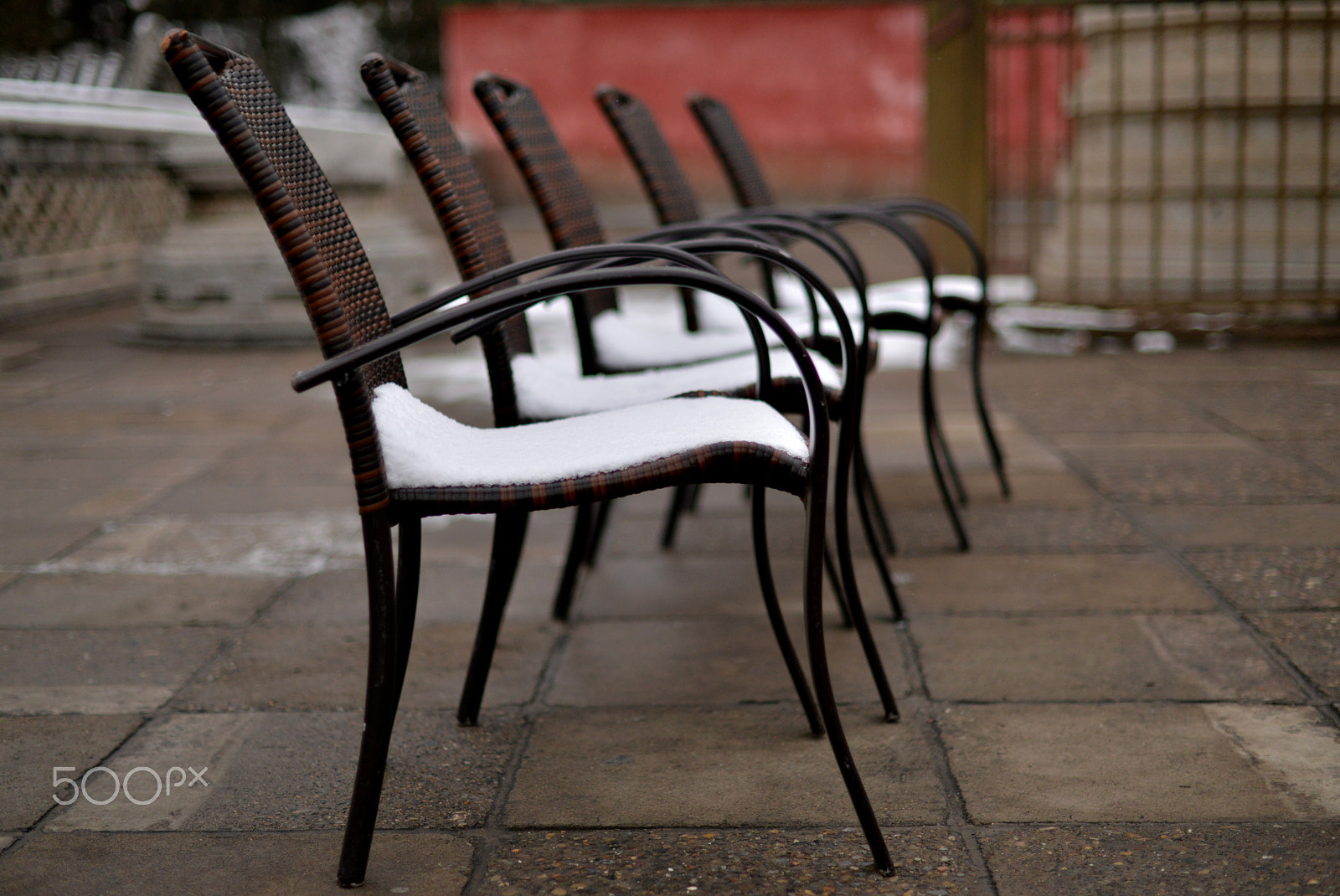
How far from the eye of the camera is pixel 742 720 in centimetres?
196

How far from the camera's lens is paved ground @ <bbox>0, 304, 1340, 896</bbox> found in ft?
5.13

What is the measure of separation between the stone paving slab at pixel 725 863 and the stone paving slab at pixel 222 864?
3.3 inches

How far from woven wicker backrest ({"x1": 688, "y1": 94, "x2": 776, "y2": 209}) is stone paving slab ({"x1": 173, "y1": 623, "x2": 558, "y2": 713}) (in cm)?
143

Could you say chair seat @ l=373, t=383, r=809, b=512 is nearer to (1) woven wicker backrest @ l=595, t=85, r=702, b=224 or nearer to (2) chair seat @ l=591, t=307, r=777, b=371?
(2) chair seat @ l=591, t=307, r=777, b=371

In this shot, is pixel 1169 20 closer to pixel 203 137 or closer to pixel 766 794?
pixel 203 137

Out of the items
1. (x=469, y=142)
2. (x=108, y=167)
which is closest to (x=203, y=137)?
(x=108, y=167)

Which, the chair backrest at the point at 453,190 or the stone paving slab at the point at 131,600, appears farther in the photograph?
the stone paving slab at the point at 131,600

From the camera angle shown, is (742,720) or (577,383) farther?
(577,383)

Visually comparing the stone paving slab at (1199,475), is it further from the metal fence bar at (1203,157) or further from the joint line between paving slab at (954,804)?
the metal fence bar at (1203,157)

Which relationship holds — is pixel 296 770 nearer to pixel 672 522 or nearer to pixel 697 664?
pixel 697 664

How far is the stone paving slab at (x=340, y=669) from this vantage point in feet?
6.79

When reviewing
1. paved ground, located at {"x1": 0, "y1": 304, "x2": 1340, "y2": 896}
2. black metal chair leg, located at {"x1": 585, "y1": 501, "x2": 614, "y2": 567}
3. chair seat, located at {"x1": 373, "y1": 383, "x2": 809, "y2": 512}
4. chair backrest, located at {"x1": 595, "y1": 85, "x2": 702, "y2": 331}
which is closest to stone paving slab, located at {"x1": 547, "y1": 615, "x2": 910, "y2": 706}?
paved ground, located at {"x1": 0, "y1": 304, "x2": 1340, "y2": 896}

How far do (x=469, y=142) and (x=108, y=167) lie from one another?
4.96 m

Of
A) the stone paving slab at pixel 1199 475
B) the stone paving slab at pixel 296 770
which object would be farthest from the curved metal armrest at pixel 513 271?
the stone paving slab at pixel 1199 475
